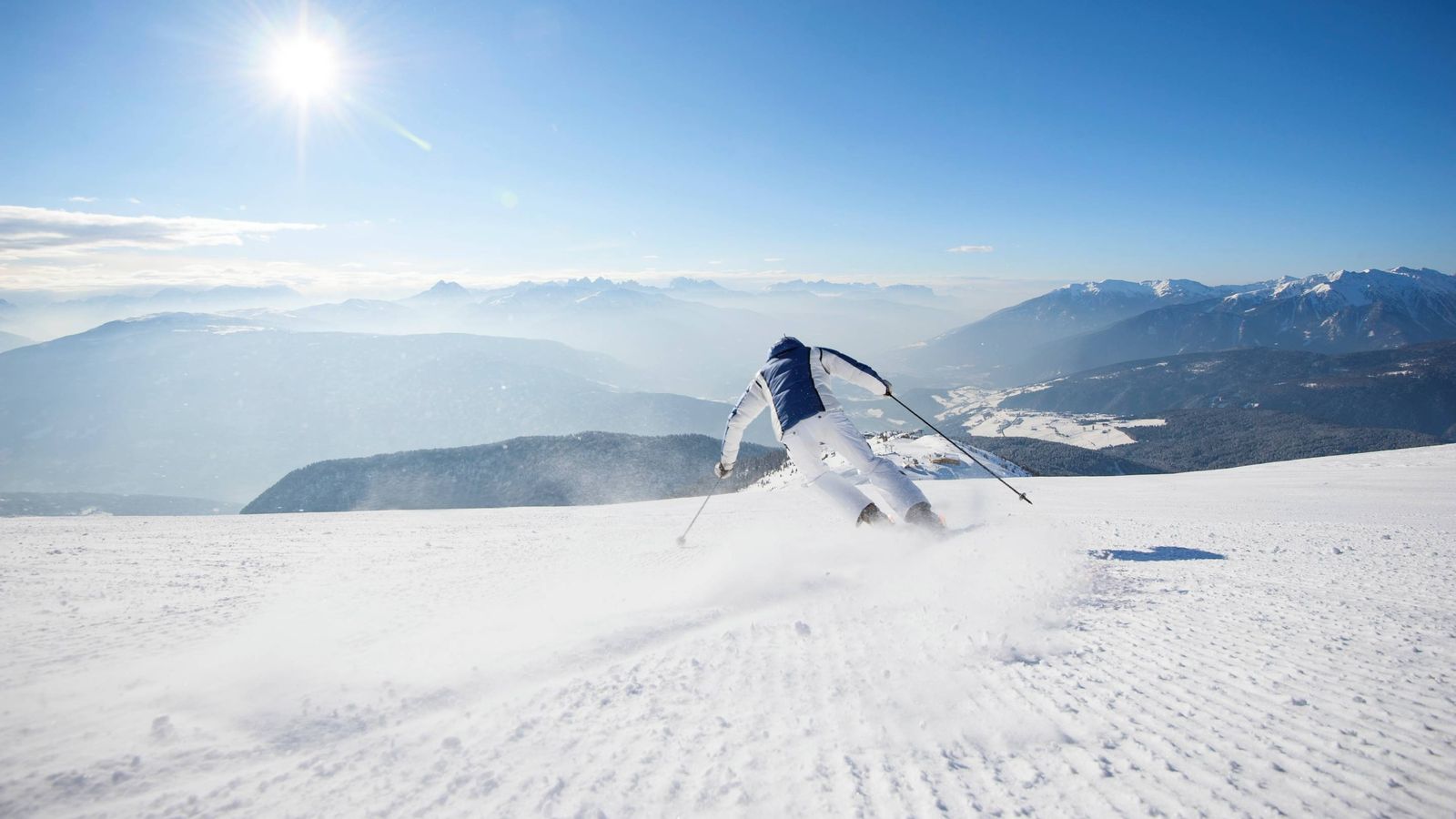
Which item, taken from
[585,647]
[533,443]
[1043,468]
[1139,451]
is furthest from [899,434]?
[1139,451]

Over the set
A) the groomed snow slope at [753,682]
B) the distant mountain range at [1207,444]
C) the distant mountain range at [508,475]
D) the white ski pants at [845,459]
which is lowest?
the distant mountain range at [1207,444]

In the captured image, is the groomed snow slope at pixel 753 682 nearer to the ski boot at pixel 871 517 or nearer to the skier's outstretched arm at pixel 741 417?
the ski boot at pixel 871 517

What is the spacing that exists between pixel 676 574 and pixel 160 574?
5.54 meters

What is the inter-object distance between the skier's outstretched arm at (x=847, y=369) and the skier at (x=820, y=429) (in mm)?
13

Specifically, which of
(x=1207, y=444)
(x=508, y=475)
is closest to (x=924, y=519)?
(x=508, y=475)

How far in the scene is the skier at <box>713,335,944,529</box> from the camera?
6.82 meters

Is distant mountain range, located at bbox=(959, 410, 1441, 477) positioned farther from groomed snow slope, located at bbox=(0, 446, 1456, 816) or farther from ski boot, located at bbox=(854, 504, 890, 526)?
groomed snow slope, located at bbox=(0, 446, 1456, 816)

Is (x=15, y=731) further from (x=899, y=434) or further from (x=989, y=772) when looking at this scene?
(x=899, y=434)

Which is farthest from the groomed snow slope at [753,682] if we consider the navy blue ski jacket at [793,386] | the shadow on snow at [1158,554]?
the navy blue ski jacket at [793,386]

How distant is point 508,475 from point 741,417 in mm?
115996

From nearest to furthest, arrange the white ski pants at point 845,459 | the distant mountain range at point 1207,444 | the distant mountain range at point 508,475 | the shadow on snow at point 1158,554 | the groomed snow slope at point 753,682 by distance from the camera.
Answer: the groomed snow slope at point 753,682
the shadow on snow at point 1158,554
the white ski pants at point 845,459
the distant mountain range at point 508,475
the distant mountain range at point 1207,444

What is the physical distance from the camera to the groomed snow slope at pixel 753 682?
7.80 ft

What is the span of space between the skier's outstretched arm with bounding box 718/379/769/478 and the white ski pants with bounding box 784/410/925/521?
874mm

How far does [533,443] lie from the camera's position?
402 ft
